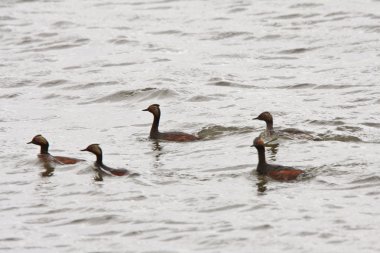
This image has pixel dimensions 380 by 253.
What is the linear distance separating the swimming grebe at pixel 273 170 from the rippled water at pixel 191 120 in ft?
0.53

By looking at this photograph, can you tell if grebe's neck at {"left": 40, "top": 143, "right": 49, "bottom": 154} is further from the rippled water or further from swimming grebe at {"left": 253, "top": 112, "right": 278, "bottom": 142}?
swimming grebe at {"left": 253, "top": 112, "right": 278, "bottom": 142}

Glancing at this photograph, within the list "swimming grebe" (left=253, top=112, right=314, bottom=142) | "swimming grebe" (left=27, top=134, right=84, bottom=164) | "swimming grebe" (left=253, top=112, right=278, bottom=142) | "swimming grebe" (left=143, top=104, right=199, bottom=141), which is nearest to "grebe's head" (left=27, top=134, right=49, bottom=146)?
"swimming grebe" (left=27, top=134, right=84, bottom=164)

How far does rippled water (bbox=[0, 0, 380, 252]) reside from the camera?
1466 centimetres

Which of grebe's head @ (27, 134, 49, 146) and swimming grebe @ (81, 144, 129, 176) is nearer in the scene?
swimming grebe @ (81, 144, 129, 176)

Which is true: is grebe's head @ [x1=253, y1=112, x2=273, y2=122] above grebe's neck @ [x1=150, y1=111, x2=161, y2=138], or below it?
above

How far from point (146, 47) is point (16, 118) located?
809 centimetres

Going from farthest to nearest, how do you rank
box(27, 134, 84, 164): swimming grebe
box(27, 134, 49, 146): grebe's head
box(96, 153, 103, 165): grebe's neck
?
box(27, 134, 49, 146): grebe's head
box(27, 134, 84, 164): swimming grebe
box(96, 153, 103, 165): grebe's neck

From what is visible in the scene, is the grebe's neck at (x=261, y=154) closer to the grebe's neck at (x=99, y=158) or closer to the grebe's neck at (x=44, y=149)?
the grebe's neck at (x=99, y=158)

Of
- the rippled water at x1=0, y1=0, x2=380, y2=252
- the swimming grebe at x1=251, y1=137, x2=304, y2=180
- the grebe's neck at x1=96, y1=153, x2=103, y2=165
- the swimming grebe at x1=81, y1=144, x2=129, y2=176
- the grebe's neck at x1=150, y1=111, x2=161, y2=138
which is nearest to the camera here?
the rippled water at x1=0, y1=0, x2=380, y2=252

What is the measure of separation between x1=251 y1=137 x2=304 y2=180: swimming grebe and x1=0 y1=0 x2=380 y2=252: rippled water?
0.53 feet

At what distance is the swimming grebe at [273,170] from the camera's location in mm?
16594

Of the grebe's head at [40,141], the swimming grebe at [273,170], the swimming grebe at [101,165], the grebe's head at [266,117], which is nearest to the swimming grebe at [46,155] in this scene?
the grebe's head at [40,141]

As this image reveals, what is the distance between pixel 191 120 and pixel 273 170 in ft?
16.4

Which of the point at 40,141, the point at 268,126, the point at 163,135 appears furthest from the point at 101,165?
the point at 268,126
